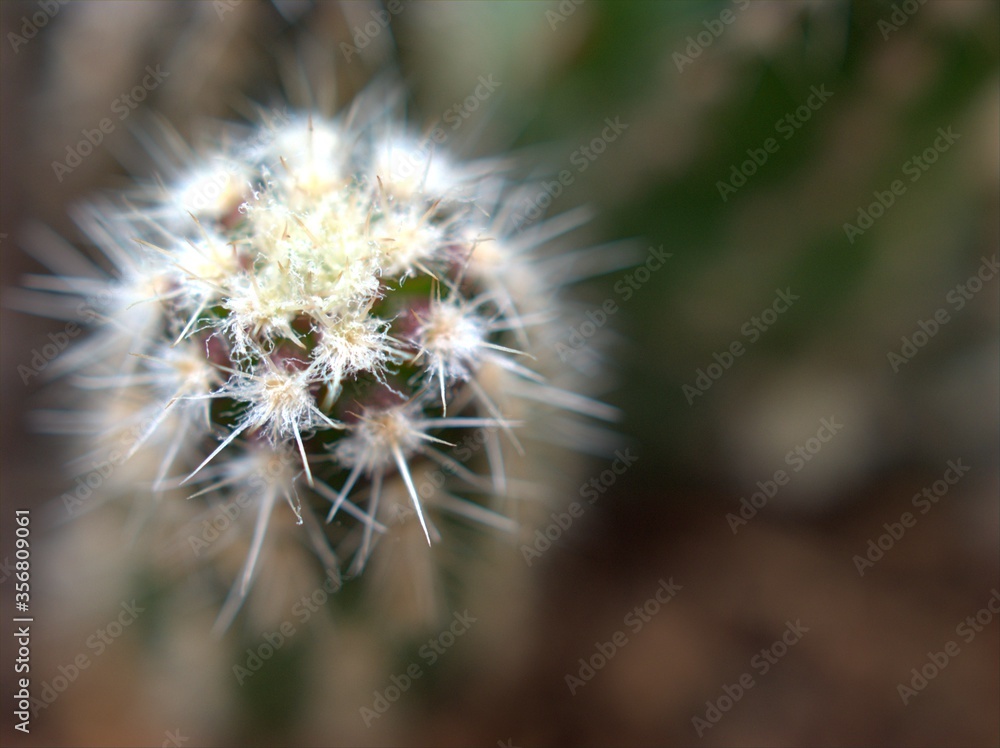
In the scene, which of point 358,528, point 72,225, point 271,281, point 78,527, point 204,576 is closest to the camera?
point 271,281

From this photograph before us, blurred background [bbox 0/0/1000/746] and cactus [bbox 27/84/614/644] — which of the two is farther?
blurred background [bbox 0/0/1000/746]

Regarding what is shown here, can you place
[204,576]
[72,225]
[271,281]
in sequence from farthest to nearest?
[72,225] → [204,576] → [271,281]

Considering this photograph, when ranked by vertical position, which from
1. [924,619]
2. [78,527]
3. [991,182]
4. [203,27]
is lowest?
[924,619]

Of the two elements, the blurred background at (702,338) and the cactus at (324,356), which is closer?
the cactus at (324,356)

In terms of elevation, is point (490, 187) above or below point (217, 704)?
above

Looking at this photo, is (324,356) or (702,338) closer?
(324,356)

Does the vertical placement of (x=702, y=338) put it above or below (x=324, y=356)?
above

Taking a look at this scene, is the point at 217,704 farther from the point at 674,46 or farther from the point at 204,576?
the point at 674,46

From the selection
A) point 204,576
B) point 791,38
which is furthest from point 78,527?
point 791,38
